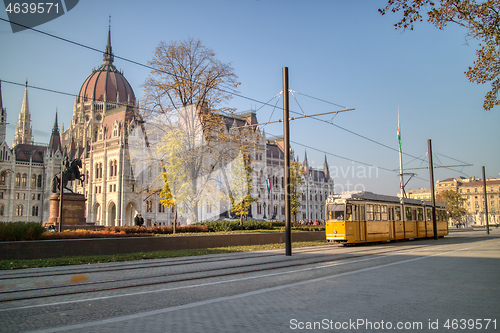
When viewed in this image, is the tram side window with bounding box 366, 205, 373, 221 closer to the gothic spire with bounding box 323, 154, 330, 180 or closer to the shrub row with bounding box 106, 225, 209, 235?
the shrub row with bounding box 106, 225, 209, 235

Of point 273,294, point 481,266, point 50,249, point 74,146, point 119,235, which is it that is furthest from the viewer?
point 74,146

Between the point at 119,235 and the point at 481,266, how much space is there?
50.1 feet

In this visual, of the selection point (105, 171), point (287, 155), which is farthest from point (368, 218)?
point (105, 171)

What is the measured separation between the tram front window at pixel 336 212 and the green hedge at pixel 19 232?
1515cm

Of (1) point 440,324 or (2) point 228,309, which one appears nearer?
(1) point 440,324

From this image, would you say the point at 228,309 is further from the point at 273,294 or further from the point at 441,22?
the point at 441,22

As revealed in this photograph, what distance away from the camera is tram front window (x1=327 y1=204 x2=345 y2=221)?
2270cm

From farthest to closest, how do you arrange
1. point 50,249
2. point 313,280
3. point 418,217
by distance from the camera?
point 418,217, point 50,249, point 313,280

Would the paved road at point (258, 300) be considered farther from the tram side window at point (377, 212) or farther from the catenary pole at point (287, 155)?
the tram side window at point (377, 212)

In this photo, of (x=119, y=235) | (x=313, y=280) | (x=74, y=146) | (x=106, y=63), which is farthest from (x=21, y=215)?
(x=313, y=280)

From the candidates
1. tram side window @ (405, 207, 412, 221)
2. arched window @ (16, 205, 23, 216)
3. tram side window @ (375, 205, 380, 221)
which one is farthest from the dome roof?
tram side window @ (375, 205, 380, 221)

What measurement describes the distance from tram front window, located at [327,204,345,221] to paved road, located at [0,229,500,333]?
11084mm

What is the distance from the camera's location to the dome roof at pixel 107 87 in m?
102

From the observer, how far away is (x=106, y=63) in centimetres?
11156
